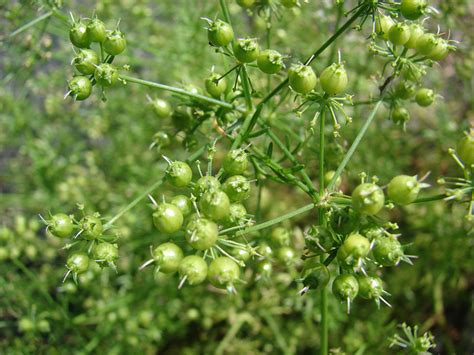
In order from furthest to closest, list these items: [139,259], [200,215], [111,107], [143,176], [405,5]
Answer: [111,107]
[143,176]
[139,259]
[405,5]
[200,215]

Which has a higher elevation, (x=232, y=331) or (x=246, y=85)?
(x=246, y=85)

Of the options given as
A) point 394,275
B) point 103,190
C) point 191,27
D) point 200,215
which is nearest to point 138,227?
point 103,190

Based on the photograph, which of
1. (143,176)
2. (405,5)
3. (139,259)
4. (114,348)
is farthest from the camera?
(143,176)

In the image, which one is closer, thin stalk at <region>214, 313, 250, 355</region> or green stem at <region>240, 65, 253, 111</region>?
green stem at <region>240, 65, 253, 111</region>

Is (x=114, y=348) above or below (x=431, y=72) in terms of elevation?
below

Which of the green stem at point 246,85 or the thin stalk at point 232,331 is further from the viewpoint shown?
the thin stalk at point 232,331

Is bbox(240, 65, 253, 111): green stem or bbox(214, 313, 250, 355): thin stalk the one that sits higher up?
bbox(240, 65, 253, 111): green stem

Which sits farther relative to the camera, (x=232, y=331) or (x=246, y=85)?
(x=232, y=331)

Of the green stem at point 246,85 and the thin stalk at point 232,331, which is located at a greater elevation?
the green stem at point 246,85

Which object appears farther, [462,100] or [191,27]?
[462,100]

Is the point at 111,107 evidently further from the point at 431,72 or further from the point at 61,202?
the point at 431,72

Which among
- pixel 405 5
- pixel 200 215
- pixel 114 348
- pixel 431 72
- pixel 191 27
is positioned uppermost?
pixel 405 5
